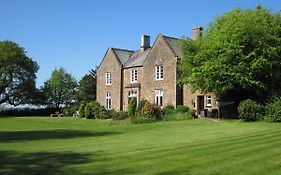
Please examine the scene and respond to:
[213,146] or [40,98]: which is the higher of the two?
A: [40,98]

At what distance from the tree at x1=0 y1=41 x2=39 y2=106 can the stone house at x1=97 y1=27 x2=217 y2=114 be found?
22072 millimetres

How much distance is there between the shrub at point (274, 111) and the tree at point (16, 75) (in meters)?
53.1

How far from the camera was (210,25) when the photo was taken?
41.0 meters

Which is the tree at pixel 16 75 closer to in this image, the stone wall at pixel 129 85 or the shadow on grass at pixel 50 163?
the stone wall at pixel 129 85

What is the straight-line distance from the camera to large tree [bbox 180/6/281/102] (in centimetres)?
3581

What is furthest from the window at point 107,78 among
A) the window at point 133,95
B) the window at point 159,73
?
the window at point 159,73

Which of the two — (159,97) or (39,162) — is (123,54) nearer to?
(159,97)

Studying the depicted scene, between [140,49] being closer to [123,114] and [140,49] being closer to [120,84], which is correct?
[120,84]

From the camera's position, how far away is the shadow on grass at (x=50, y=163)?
1164cm

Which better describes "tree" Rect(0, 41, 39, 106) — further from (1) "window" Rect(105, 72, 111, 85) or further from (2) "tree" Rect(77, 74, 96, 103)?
(1) "window" Rect(105, 72, 111, 85)

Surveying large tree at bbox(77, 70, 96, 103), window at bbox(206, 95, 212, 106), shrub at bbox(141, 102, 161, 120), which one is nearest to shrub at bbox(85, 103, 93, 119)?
shrub at bbox(141, 102, 161, 120)

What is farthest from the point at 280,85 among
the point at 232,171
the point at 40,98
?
the point at 40,98

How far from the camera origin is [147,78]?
5266 centimetres

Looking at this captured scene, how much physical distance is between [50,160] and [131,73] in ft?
139
